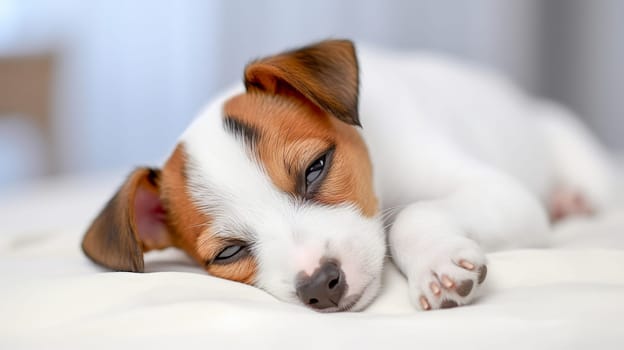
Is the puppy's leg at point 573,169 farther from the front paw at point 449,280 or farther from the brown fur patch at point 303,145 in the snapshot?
the front paw at point 449,280

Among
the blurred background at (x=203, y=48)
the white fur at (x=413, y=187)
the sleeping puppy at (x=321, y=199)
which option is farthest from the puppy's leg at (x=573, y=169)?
the blurred background at (x=203, y=48)

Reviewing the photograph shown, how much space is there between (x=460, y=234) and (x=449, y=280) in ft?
0.88

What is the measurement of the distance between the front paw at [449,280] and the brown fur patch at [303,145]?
0.31 metres

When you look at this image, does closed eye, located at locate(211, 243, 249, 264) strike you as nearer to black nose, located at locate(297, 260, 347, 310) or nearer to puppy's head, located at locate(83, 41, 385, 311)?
puppy's head, located at locate(83, 41, 385, 311)

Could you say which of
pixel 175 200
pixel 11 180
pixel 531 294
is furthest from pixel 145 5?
pixel 531 294

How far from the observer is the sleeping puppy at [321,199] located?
172cm

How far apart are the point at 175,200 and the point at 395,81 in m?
1.08

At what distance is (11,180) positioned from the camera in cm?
708

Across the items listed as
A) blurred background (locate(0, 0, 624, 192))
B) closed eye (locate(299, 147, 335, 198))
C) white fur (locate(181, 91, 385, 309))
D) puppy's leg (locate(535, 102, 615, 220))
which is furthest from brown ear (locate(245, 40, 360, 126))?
blurred background (locate(0, 0, 624, 192))

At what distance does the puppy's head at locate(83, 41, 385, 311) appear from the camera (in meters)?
1.74

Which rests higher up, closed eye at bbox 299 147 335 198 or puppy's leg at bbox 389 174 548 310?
closed eye at bbox 299 147 335 198

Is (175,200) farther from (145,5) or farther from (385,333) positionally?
(145,5)

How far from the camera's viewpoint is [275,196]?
1869 mm

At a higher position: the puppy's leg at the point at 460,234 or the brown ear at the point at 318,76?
the brown ear at the point at 318,76
